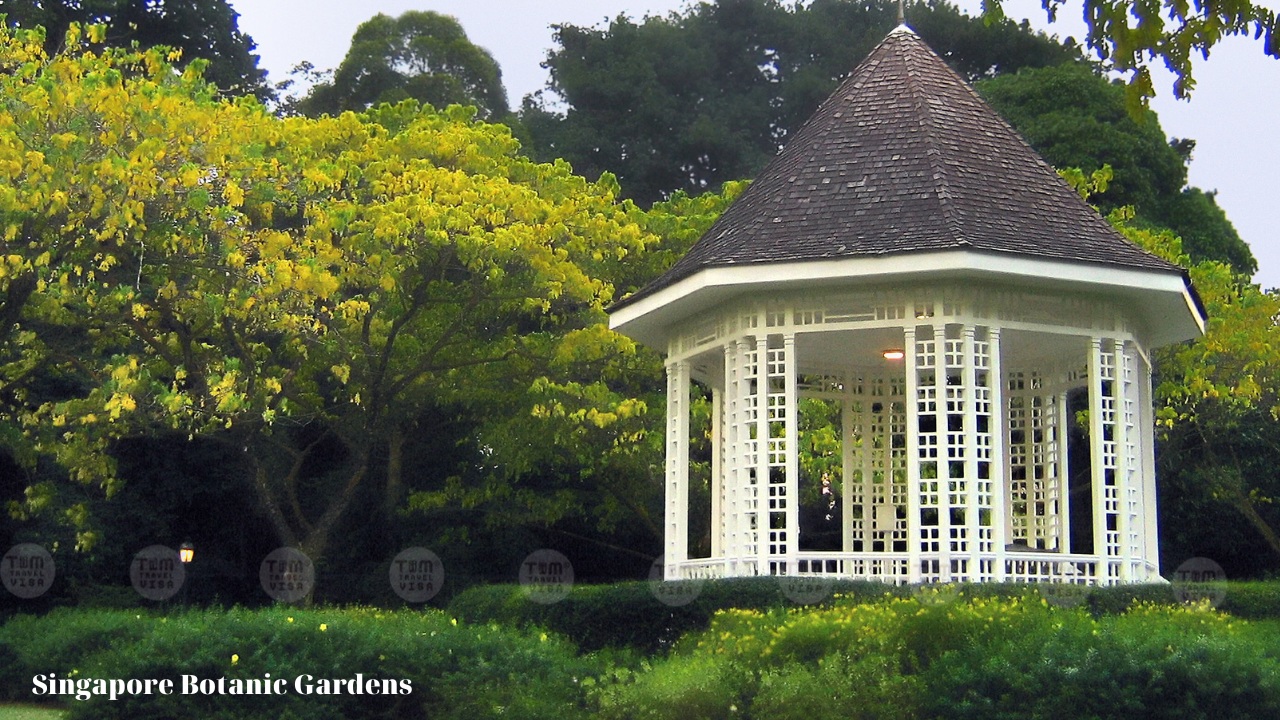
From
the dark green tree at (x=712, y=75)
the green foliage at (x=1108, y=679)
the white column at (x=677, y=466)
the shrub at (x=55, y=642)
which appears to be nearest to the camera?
the green foliage at (x=1108, y=679)

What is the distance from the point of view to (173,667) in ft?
41.9

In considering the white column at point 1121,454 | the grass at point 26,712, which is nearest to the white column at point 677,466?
the white column at point 1121,454

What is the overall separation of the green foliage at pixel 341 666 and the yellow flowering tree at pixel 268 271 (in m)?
4.75

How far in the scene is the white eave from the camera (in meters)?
14.8

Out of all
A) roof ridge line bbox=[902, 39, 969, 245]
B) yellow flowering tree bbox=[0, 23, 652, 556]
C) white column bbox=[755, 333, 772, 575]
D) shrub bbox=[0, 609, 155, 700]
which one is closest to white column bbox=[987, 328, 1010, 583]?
roof ridge line bbox=[902, 39, 969, 245]

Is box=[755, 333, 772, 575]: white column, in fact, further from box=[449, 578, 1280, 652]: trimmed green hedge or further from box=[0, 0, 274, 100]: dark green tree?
box=[0, 0, 274, 100]: dark green tree

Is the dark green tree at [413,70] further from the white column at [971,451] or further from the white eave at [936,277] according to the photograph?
the white column at [971,451]

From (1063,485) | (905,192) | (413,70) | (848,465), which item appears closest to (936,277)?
(905,192)

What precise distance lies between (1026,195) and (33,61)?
1105cm

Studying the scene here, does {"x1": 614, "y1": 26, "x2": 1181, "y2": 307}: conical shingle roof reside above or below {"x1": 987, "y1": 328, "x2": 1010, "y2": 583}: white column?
above

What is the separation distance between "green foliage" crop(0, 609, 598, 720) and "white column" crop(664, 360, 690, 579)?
140 inches

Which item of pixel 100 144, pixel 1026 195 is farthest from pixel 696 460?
pixel 100 144

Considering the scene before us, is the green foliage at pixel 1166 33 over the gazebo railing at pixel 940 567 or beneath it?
over

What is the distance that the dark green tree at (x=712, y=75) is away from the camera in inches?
1699
